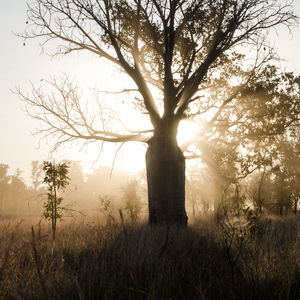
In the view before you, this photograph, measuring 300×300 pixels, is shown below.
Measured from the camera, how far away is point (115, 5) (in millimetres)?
8961

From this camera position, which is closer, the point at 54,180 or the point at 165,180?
the point at 54,180

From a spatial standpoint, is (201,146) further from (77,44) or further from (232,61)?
(77,44)

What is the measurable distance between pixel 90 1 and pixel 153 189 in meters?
5.97

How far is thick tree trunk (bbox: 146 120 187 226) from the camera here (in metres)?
8.52

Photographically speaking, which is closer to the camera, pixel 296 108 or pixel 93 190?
pixel 296 108

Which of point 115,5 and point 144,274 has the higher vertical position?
point 115,5

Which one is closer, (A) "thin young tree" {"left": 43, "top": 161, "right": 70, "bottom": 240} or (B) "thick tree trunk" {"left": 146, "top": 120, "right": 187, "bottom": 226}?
(A) "thin young tree" {"left": 43, "top": 161, "right": 70, "bottom": 240}

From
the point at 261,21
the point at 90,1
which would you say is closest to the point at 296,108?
the point at 261,21

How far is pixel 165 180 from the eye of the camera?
863 cm

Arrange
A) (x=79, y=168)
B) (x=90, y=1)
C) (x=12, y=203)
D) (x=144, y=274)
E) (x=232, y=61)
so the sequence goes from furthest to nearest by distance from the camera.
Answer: (x=79, y=168) < (x=12, y=203) < (x=232, y=61) < (x=90, y=1) < (x=144, y=274)

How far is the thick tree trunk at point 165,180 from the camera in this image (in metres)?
8.52

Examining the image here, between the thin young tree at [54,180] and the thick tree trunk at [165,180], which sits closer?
the thin young tree at [54,180]

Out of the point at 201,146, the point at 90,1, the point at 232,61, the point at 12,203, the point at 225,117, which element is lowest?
the point at 12,203

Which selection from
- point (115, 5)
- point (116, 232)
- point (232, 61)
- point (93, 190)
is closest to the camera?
point (116, 232)
